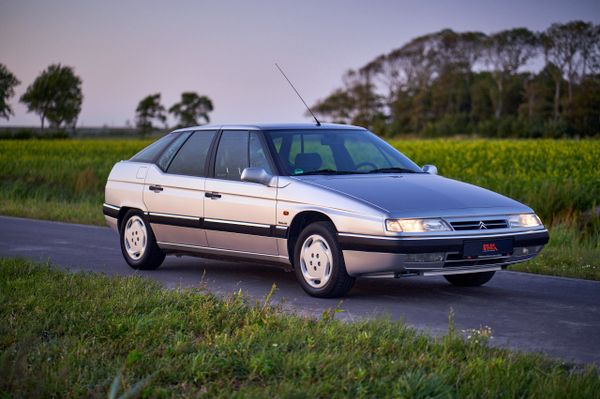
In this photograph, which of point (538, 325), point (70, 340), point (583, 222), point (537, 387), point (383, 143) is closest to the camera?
point (537, 387)

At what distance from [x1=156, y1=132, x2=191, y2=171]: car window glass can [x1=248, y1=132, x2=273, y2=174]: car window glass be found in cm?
125

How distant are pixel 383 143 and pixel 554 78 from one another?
288ft

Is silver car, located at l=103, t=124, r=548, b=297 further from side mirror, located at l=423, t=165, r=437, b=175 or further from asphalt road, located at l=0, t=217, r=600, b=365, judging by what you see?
asphalt road, located at l=0, t=217, r=600, b=365

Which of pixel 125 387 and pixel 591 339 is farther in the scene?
pixel 591 339

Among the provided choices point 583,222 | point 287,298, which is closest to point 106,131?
point 583,222

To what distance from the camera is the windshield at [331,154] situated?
10.1 metres

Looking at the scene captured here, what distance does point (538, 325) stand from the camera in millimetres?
8172

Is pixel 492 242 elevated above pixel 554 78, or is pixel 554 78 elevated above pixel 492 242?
pixel 554 78

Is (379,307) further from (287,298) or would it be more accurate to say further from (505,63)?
(505,63)

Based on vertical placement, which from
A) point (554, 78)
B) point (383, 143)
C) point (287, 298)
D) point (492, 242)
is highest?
point (554, 78)

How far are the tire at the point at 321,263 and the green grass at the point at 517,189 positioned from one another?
3.48 meters

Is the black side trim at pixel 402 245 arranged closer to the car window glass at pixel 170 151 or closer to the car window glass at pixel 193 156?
the car window glass at pixel 193 156

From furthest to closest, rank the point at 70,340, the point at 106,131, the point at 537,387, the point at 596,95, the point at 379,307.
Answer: the point at 106,131 < the point at 596,95 < the point at 379,307 < the point at 70,340 < the point at 537,387

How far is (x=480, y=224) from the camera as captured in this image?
9.16 metres
